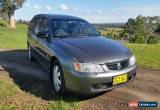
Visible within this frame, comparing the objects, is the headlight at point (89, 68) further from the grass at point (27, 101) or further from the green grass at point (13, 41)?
the green grass at point (13, 41)

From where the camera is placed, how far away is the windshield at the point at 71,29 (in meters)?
7.69

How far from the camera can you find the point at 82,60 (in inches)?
239

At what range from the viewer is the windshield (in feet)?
25.2

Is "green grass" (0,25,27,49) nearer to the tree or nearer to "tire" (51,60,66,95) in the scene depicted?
"tire" (51,60,66,95)

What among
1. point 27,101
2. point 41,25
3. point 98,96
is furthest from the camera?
Result: point 41,25

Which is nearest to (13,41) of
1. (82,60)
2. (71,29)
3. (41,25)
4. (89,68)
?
(41,25)

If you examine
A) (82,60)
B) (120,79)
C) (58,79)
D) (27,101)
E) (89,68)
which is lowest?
(27,101)

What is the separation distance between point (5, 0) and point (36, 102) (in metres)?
37.1

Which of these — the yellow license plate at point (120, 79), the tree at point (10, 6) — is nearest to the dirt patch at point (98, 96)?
the yellow license plate at point (120, 79)

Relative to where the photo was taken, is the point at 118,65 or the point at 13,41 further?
the point at 13,41

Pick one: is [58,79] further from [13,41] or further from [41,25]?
[13,41]

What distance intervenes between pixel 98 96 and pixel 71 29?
83.0 inches

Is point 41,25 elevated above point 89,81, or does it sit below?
above

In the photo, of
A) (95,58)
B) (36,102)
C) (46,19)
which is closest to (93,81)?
(95,58)
